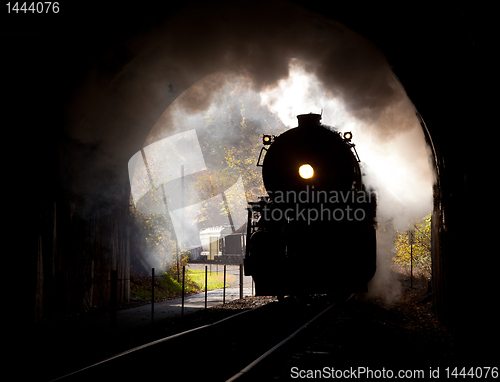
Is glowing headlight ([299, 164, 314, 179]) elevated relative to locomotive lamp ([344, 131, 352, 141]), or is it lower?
lower

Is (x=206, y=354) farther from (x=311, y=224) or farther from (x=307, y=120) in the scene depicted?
(x=307, y=120)

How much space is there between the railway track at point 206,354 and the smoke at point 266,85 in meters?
5.11

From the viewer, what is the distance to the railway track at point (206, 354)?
193 inches

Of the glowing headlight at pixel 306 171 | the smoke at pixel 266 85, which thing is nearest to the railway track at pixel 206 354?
the glowing headlight at pixel 306 171

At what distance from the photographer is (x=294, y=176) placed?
799 cm

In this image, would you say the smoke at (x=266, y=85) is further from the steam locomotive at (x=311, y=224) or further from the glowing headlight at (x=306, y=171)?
the glowing headlight at (x=306, y=171)

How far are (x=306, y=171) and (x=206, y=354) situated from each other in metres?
3.55

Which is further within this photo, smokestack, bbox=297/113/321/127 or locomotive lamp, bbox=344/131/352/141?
locomotive lamp, bbox=344/131/352/141

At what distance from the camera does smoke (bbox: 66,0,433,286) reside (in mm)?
10242

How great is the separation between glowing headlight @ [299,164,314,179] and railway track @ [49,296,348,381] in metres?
2.64

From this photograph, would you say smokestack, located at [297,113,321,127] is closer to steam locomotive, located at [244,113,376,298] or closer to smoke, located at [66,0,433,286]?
steam locomotive, located at [244,113,376,298]

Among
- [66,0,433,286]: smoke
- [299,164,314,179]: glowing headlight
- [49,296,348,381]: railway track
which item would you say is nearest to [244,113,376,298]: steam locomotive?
[299,164,314,179]: glowing headlight

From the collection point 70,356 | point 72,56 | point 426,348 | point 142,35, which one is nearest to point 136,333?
point 70,356

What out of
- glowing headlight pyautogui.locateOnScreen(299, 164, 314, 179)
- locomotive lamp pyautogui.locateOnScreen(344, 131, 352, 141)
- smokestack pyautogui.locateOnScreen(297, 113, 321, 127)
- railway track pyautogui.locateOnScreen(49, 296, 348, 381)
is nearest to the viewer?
railway track pyautogui.locateOnScreen(49, 296, 348, 381)
